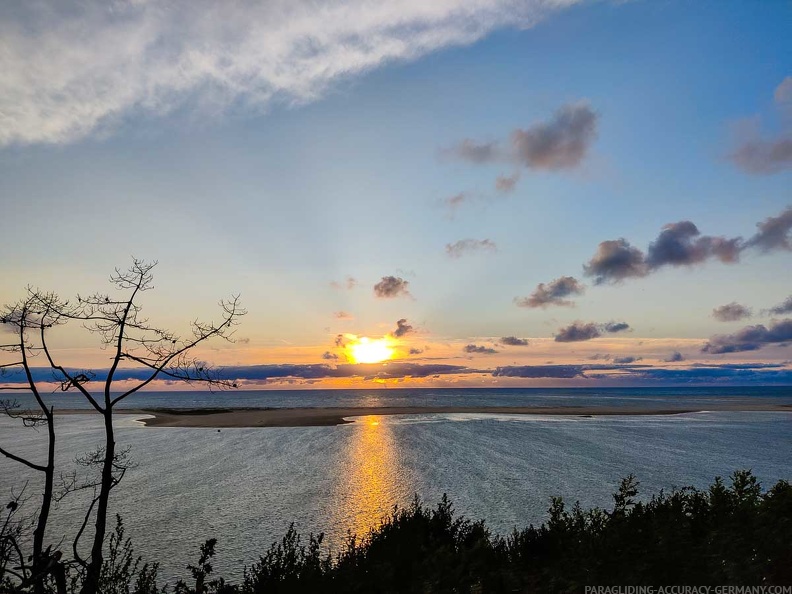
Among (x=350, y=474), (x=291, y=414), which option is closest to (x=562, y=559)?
(x=350, y=474)

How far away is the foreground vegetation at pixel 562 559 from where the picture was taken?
929 centimetres

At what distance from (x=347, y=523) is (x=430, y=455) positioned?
22.5 m

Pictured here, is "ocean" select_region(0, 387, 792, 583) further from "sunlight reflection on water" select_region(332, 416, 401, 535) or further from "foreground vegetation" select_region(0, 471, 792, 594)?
"foreground vegetation" select_region(0, 471, 792, 594)

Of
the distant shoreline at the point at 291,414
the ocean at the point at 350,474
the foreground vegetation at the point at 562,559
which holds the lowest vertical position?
the distant shoreline at the point at 291,414

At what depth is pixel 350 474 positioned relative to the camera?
116 ft

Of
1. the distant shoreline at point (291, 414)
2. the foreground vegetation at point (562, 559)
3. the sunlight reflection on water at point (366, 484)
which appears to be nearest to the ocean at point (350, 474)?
the sunlight reflection on water at point (366, 484)

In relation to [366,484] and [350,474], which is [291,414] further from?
[366,484]

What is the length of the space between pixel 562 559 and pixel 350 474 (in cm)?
2485

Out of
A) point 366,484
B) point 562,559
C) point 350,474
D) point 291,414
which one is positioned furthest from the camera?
point 291,414

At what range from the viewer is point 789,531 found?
33.3 feet

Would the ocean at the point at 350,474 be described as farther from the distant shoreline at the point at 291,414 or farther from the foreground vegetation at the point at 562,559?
the distant shoreline at the point at 291,414

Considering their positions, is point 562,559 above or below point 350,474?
above

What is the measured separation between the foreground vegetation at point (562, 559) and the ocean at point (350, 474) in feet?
19.7

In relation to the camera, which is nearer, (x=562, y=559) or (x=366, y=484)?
(x=562, y=559)
